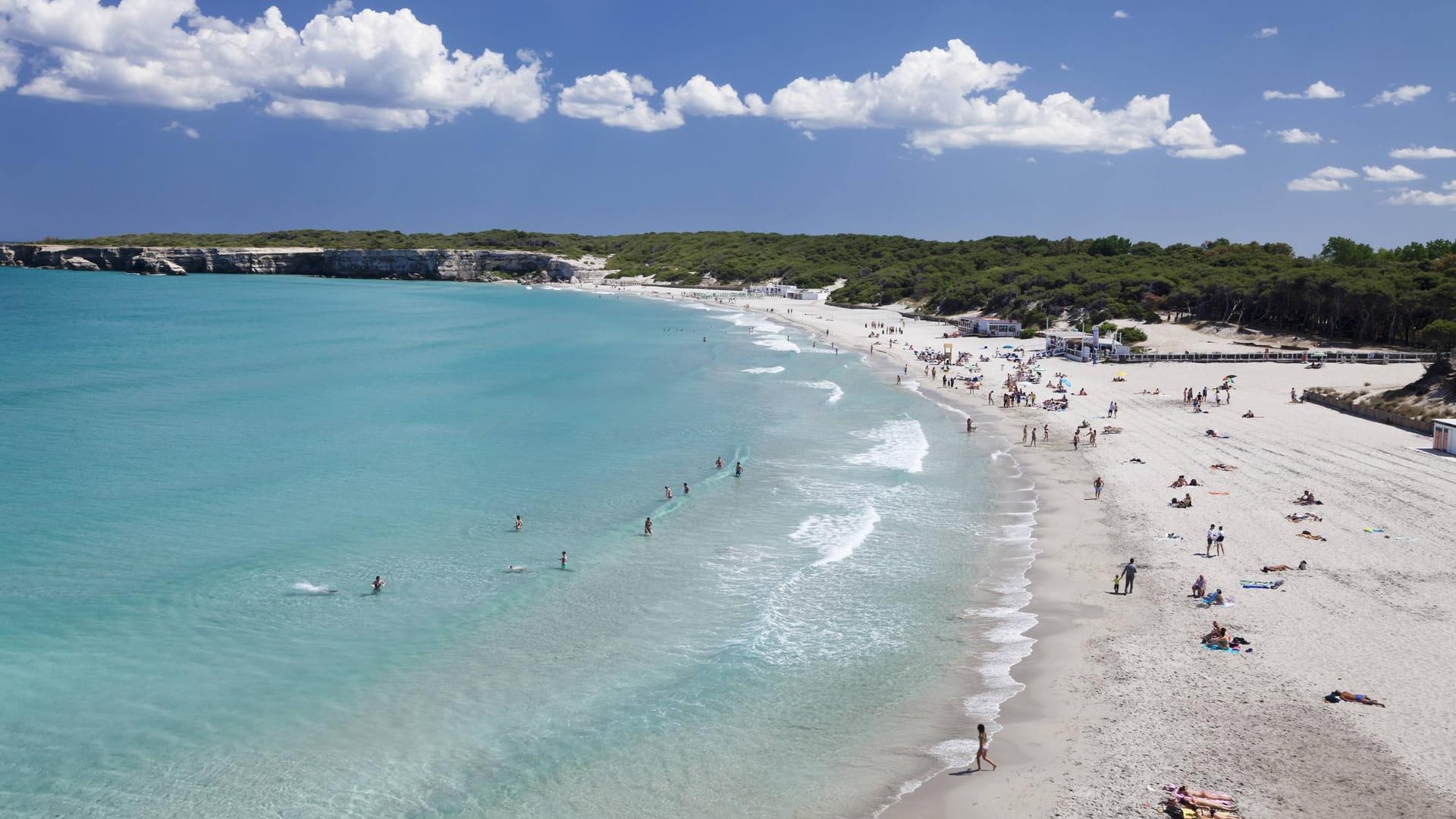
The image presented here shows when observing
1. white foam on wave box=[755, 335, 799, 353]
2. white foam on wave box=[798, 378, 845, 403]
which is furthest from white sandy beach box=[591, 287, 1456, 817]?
white foam on wave box=[755, 335, 799, 353]

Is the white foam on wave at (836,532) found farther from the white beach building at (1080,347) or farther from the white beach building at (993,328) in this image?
the white beach building at (993,328)

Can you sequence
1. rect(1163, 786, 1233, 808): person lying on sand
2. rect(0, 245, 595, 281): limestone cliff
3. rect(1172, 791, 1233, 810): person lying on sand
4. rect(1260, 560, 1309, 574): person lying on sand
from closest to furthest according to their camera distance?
rect(1172, 791, 1233, 810): person lying on sand → rect(1163, 786, 1233, 808): person lying on sand → rect(1260, 560, 1309, 574): person lying on sand → rect(0, 245, 595, 281): limestone cliff

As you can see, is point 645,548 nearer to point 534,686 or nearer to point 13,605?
point 534,686

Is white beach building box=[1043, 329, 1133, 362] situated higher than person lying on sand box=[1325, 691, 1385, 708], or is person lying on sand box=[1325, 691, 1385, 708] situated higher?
white beach building box=[1043, 329, 1133, 362]

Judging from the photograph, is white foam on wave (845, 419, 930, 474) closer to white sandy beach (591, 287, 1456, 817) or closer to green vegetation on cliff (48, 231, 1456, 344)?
white sandy beach (591, 287, 1456, 817)

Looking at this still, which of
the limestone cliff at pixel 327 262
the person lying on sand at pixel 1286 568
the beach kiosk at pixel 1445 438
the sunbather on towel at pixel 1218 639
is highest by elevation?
the limestone cliff at pixel 327 262

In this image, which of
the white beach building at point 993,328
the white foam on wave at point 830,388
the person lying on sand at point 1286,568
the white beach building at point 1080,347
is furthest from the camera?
the white beach building at point 993,328

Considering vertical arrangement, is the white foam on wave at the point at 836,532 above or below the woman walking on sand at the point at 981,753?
above

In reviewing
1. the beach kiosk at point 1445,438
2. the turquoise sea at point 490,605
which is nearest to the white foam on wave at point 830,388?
the turquoise sea at point 490,605
